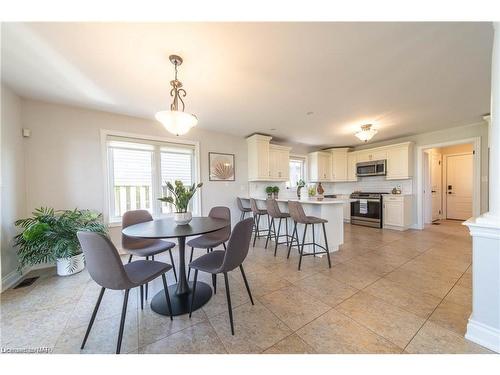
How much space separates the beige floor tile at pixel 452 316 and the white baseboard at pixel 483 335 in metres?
0.07

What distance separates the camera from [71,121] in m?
2.83

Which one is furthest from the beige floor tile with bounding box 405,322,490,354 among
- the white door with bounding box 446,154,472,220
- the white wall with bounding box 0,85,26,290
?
the white door with bounding box 446,154,472,220

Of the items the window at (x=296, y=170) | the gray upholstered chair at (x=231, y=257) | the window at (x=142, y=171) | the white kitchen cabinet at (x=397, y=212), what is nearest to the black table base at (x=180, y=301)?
the gray upholstered chair at (x=231, y=257)

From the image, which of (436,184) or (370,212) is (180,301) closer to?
(370,212)

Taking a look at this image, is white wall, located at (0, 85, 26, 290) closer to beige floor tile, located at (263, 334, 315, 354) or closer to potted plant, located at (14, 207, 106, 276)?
potted plant, located at (14, 207, 106, 276)

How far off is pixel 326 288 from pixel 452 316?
989 mm

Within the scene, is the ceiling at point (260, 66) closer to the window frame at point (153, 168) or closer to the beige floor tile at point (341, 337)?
the window frame at point (153, 168)

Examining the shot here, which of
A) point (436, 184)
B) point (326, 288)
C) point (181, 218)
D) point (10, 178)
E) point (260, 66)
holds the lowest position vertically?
point (326, 288)

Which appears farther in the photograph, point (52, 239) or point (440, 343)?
point (52, 239)

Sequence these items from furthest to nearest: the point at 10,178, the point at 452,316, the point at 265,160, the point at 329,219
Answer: the point at 265,160, the point at 329,219, the point at 10,178, the point at 452,316

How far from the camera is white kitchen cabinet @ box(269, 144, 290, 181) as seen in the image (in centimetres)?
468

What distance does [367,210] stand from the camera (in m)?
5.00

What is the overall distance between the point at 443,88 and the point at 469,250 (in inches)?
105

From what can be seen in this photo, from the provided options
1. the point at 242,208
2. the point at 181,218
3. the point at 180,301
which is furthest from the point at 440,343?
the point at 242,208
